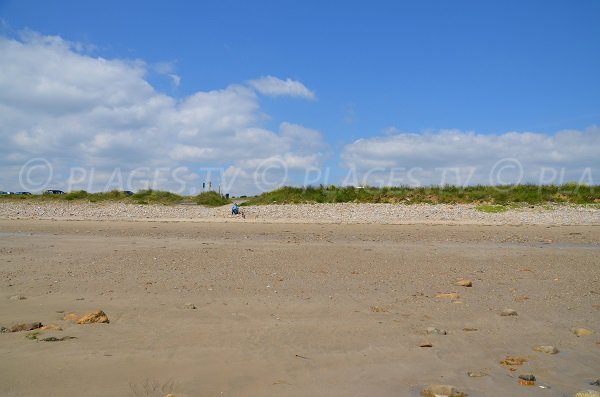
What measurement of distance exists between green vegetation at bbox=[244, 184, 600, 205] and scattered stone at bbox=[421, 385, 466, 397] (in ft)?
79.9

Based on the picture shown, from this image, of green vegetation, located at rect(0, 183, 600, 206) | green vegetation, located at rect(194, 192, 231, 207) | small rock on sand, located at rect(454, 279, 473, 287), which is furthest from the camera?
green vegetation, located at rect(194, 192, 231, 207)

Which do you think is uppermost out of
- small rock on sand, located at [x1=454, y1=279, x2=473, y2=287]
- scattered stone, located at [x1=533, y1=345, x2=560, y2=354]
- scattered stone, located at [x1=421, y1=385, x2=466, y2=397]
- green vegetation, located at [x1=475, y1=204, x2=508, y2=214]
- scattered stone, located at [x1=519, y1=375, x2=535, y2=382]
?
green vegetation, located at [x1=475, y1=204, x2=508, y2=214]

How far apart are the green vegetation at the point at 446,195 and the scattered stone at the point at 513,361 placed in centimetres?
2331

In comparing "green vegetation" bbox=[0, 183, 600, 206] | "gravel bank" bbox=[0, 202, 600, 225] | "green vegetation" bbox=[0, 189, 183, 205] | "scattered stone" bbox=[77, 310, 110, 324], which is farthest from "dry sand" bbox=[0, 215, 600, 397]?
"green vegetation" bbox=[0, 189, 183, 205]

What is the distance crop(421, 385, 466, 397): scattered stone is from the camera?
388 centimetres

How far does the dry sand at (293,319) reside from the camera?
4.09m

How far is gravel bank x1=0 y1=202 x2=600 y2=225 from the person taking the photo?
2119 cm

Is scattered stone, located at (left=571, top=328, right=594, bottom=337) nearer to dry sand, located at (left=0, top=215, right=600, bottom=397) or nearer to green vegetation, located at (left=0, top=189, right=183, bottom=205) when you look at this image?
dry sand, located at (left=0, top=215, right=600, bottom=397)

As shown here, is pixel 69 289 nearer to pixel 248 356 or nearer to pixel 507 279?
pixel 248 356

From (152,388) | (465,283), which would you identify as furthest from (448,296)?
(152,388)

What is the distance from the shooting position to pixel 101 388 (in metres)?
3.78

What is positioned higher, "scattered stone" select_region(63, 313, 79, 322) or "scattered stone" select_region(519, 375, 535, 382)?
"scattered stone" select_region(519, 375, 535, 382)

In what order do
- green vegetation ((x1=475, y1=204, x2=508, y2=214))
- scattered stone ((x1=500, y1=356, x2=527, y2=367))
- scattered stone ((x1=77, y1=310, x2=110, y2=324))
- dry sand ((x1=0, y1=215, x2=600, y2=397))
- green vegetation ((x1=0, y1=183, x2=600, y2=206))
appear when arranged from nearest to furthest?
dry sand ((x1=0, y1=215, x2=600, y2=397)) → scattered stone ((x1=500, y1=356, x2=527, y2=367)) → scattered stone ((x1=77, y1=310, x2=110, y2=324)) → green vegetation ((x1=475, y1=204, x2=508, y2=214)) → green vegetation ((x1=0, y1=183, x2=600, y2=206))

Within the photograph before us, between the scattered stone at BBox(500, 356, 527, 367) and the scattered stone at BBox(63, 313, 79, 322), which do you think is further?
the scattered stone at BBox(63, 313, 79, 322)
